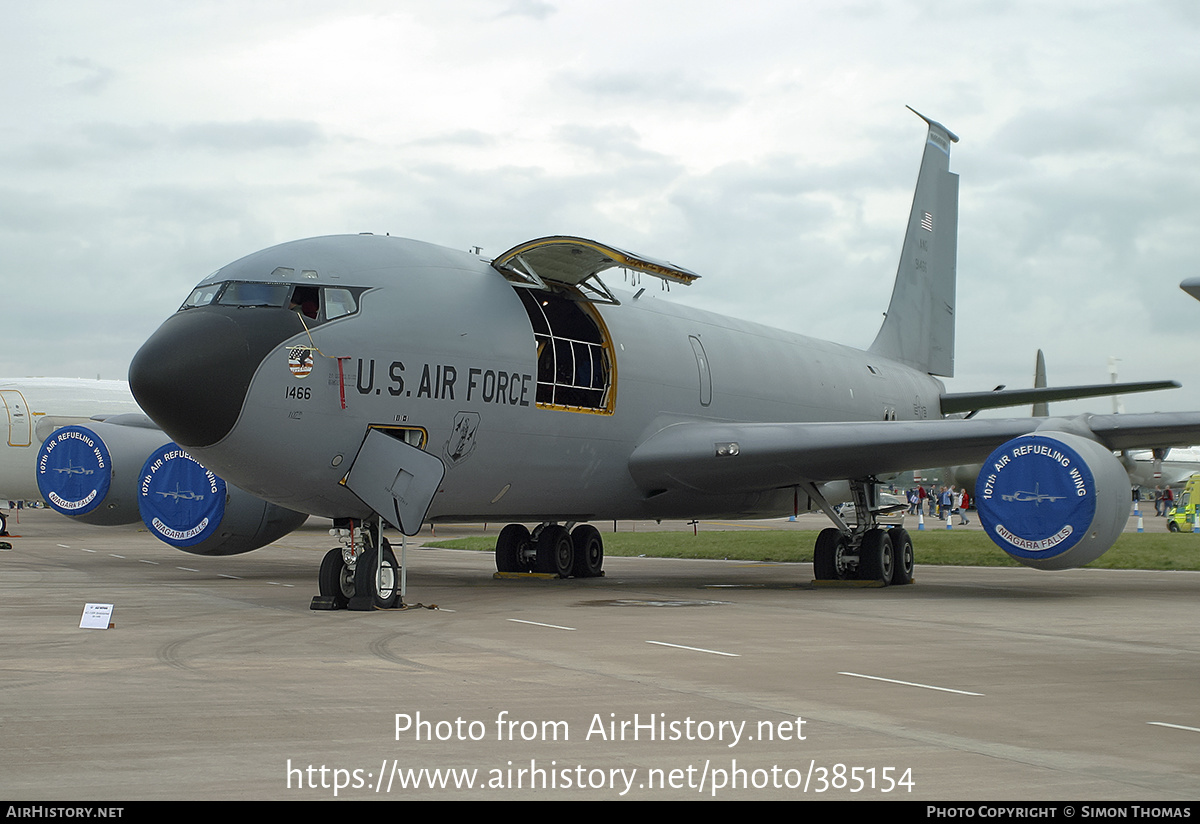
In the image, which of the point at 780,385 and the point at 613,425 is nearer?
the point at 613,425

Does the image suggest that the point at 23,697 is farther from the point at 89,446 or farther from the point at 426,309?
the point at 89,446

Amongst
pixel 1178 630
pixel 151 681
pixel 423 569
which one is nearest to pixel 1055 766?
pixel 151 681

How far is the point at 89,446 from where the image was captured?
19562 millimetres

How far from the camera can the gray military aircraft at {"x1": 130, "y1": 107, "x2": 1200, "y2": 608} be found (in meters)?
11.6

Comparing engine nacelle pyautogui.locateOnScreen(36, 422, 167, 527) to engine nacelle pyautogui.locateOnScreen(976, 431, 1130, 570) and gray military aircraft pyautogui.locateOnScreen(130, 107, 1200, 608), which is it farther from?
engine nacelle pyautogui.locateOnScreen(976, 431, 1130, 570)

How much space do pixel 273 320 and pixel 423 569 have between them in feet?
29.6

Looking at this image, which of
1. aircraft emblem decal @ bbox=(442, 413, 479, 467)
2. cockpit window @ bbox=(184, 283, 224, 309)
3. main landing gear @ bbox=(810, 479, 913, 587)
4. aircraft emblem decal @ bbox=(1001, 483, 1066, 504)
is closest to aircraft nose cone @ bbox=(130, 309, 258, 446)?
cockpit window @ bbox=(184, 283, 224, 309)

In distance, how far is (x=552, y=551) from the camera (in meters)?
17.6

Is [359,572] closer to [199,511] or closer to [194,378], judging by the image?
[194,378]

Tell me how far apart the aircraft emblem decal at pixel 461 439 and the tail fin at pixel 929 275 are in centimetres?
1306

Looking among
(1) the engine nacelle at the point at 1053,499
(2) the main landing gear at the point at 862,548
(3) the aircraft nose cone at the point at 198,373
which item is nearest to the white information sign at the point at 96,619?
(3) the aircraft nose cone at the point at 198,373

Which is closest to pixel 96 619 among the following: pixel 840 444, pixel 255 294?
pixel 255 294

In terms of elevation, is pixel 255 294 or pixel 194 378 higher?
pixel 255 294

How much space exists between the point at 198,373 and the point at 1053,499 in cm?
912
